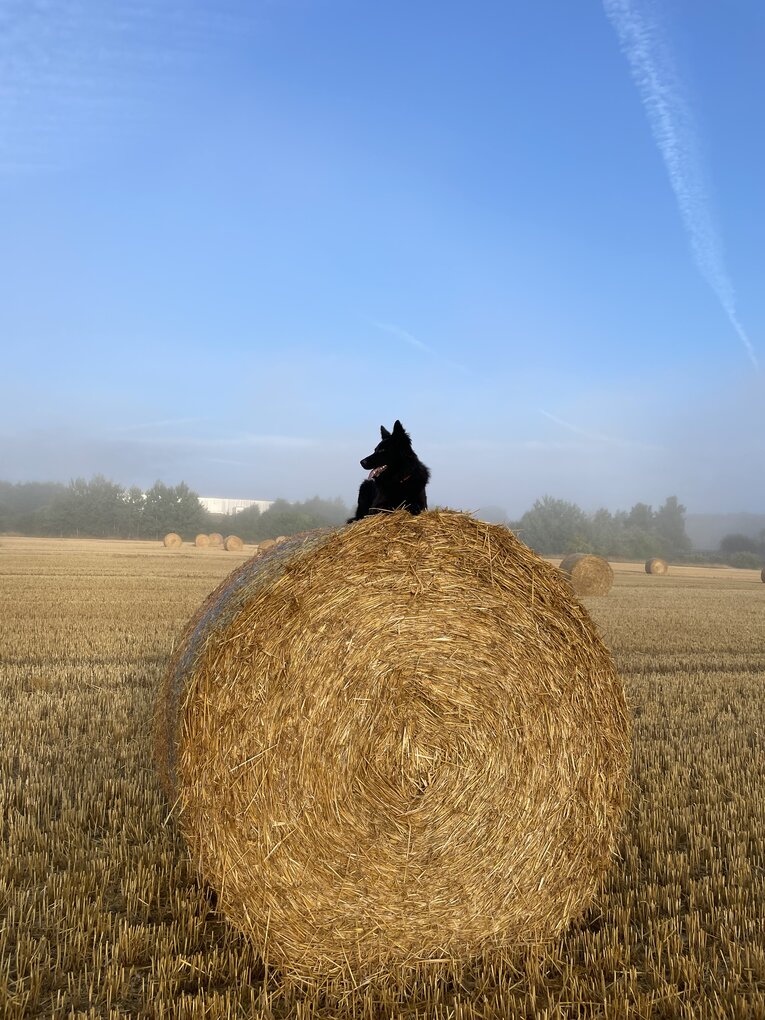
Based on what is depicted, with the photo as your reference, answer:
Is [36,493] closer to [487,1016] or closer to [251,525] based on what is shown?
[251,525]

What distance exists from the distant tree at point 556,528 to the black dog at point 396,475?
67.9m

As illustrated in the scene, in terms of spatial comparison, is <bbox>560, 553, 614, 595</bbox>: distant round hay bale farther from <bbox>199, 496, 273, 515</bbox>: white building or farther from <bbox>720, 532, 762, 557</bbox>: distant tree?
<bbox>199, 496, 273, 515</bbox>: white building

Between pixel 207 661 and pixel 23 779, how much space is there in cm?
294

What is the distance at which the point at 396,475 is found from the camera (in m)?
4.34

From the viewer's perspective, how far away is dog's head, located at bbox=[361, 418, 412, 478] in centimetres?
440

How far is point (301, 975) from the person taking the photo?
130 inches

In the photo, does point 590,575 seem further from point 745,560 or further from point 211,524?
point 211,524

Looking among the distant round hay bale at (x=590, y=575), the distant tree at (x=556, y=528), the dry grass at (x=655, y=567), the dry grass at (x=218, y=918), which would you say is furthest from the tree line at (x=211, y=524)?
the dry grass at (x=218, y=918)

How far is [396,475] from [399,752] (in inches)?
59.9

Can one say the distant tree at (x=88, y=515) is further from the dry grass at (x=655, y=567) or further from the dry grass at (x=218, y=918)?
the dry grass at (x=218, y=918)

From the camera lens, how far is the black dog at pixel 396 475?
4277mm

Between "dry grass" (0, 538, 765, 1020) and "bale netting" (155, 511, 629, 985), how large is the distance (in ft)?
0.74

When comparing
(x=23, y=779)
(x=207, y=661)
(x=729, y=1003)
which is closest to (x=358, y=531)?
(x=207, y=661)

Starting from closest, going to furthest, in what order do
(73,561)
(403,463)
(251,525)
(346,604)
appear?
1. (346,604)
2. (403,463)
3. (73,561)
4. (251,525)
